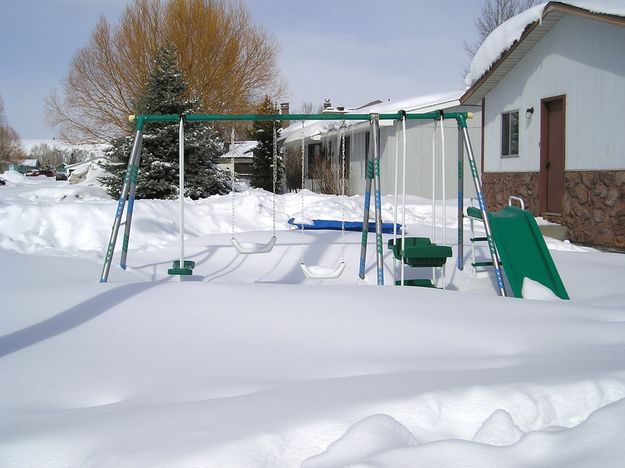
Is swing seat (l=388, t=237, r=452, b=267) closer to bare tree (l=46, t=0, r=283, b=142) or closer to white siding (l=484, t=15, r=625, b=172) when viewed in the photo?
white siding (l=484, t=15, r=625, b=172)

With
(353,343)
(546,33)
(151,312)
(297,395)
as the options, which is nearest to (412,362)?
(353,343)

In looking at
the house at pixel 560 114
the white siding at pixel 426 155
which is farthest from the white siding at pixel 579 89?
the white siding at pixel 426 155

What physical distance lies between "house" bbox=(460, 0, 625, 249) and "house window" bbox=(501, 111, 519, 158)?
0.02 m

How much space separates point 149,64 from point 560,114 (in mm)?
21455

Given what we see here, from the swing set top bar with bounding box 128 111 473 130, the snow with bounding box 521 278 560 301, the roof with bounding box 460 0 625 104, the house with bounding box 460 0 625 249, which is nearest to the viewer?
the snow with bounding box 521 278 560 301

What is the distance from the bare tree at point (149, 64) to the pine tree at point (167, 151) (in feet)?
29.6

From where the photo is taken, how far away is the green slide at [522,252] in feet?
22.2

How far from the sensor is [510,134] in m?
15.4

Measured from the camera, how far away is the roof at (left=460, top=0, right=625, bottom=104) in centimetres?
1092

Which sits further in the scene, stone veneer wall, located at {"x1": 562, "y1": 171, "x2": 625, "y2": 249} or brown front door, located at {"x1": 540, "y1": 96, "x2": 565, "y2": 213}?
brown front door, located at {"x1": 540, "y1": 96, "x2": 565, "y2": 213}

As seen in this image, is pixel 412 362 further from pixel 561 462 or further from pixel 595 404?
pixel 561 462

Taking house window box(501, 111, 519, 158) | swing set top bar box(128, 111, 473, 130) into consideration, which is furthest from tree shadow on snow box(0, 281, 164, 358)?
house window box(501, 111, 519, 158)

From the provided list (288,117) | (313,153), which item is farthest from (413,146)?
(288,117)

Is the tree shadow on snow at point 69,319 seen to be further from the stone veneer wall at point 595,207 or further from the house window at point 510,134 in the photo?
the house window at point 510,134
